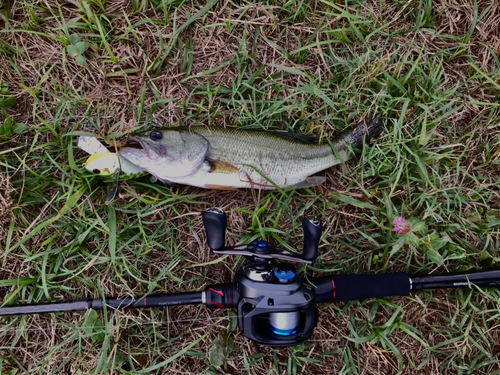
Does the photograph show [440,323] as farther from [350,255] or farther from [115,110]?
[115,110]

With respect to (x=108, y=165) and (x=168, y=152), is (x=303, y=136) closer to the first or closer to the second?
(x=168, y=152)

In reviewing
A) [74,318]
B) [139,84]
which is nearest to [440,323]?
[74,318]

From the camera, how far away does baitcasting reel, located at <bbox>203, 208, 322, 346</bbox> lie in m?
2.21

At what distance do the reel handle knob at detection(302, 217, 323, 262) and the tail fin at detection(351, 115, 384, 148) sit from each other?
0.92 m

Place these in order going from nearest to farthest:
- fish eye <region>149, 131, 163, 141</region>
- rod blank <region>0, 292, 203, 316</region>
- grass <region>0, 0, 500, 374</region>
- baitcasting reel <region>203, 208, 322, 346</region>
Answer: baitcasting reel <region>203, 208, 322, 346</region> < rod blank <region>0, 292, 203, 316</region> < fish eye <region>149, 131, 163, 141</region> < grass <region>0, 0, 500, 374</region>

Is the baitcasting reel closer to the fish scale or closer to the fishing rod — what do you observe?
the fishing rod

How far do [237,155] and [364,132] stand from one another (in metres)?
1.03

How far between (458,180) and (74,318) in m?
3.28

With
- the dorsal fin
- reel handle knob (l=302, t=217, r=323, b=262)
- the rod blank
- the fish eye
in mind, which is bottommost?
the rod blank

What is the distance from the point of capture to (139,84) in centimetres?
296

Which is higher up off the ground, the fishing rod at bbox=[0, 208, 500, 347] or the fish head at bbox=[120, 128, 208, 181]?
the fish head at bbox=[120, 128, 208, 181]

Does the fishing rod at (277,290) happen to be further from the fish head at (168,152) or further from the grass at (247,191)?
the fish head at (168,152)

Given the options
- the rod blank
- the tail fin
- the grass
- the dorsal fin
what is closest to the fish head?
the grass

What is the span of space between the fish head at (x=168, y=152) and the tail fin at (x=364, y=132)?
118cm
